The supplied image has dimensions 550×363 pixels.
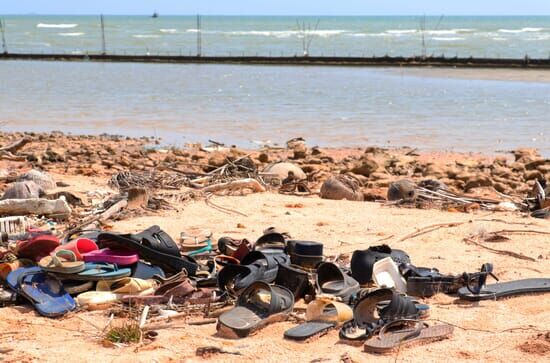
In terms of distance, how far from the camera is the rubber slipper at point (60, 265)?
14.7 ft

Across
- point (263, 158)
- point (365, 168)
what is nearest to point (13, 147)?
point (263, 158)

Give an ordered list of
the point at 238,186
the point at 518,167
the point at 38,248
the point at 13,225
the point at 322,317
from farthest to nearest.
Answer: the point at 518,167 → the point at 238,186 → the point at 13,225 → the point at 38,248 → the point at 322,317

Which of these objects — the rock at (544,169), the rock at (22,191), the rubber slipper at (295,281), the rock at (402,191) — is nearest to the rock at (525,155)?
the rock at (544,169)

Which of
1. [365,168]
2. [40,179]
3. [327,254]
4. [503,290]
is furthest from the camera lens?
[365,168]

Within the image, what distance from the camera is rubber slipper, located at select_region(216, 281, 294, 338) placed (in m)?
3.97

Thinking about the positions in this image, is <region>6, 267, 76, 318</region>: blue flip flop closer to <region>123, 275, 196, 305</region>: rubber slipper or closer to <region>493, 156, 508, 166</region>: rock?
<region>123, 275, 196, 305</region>: rubber slipper

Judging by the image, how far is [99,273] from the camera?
459cm

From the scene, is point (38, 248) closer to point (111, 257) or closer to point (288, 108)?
point (111, 257)

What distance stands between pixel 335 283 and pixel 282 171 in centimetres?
428

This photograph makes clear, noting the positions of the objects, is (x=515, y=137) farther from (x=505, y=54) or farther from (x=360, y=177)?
(x=505, y=54)

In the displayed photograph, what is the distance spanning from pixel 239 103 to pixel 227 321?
16124 millimetres

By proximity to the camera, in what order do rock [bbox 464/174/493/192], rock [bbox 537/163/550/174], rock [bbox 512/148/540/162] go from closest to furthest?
1. rock [bbox 464/174/493/192]
2. rock [bbox 537/163/550/174]
3. rock [bbox 512/148/540/162]

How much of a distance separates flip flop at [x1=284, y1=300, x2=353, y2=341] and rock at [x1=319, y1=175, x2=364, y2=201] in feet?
12.1

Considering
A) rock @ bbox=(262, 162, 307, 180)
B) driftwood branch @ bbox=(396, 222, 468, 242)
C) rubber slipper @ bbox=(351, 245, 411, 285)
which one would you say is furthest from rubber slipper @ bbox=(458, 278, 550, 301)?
rock @ bbox=(262, 162, 307, 180)
